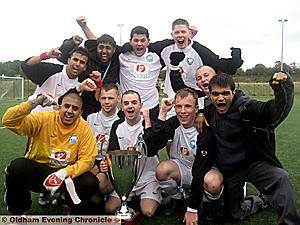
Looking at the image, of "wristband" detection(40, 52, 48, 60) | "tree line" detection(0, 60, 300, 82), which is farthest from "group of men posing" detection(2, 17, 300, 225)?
"tree line" detection(0, 60, 300, 82)

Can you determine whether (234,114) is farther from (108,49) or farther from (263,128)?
(108,49)

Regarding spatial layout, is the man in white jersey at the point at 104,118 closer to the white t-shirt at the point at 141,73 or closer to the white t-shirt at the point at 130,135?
the white t-shirt at the point at 130,135

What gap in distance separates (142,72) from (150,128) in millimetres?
1057

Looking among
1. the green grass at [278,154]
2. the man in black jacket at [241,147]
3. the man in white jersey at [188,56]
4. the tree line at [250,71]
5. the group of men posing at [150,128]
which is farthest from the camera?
the tree line at [250,71]

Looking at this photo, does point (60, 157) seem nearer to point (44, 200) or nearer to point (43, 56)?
point (44, 200)

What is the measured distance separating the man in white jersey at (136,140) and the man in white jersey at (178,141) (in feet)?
0.38

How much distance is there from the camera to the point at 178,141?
3.86 meters

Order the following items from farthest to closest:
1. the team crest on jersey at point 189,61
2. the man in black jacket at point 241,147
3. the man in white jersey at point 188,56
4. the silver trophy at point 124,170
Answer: the team crest on jersey at point 189,61 → the man in white jersey at point 188,56 → the silver trophy at point 124,170 → the man in black jacket at point 241,147

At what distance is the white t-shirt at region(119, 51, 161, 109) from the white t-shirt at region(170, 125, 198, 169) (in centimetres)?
81

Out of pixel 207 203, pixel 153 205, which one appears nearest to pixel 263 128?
pixel 207 203

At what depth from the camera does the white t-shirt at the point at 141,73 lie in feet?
14.9

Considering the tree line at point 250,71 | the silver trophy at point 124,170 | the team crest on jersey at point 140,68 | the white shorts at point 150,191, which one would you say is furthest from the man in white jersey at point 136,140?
the tree line at point 250,71

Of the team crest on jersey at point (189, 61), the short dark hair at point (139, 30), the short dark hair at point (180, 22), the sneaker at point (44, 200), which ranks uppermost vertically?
the short dark hair at point (180, 22)

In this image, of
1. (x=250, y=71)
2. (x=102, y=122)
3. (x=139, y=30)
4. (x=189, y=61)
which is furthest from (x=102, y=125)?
(x=250, y=71)
